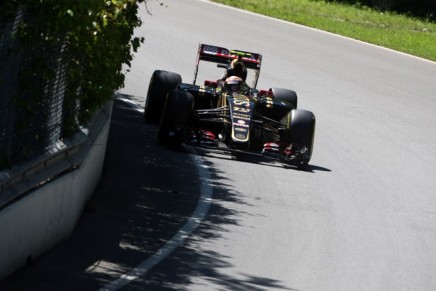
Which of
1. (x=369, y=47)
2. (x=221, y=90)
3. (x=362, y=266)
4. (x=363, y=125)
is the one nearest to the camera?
(x=362, y=266)

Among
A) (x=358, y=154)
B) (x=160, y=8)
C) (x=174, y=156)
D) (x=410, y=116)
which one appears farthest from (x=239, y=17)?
(x=174, y=156)

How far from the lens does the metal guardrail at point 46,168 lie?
959cm

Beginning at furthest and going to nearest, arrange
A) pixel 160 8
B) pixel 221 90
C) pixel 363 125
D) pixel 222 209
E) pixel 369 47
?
pixel 160 8, pixel 369 47, pixel 363 125, pixel 221 90, pixel 222 209

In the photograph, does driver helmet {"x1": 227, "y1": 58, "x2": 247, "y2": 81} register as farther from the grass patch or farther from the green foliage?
the grass patch

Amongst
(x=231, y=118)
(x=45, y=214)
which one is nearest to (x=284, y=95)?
(x=231, y=118)

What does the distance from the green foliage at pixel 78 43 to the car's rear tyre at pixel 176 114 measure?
213 centimetres

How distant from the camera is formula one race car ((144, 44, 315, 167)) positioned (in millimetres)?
15789

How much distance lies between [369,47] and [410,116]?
7.50 m

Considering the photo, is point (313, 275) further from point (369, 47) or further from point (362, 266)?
point (369, 47)

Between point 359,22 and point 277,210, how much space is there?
2102 cm

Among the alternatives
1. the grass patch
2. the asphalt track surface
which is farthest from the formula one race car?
the grass patch

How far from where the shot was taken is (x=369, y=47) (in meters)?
29.3

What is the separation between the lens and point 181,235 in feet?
38.9

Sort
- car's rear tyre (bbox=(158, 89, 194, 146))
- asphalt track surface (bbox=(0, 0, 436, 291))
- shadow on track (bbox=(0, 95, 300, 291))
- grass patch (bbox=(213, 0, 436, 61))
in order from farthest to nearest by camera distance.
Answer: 1. grass patch (bbox=(213, 0, 436, 61))
2. car's rear tyre (bbox=(158, 89, 194, 146))
3. asphalt track surface (bbox=(0, 0, 436, 291))
4. shadow on track (bbox=(0, 95, 300, 291))
